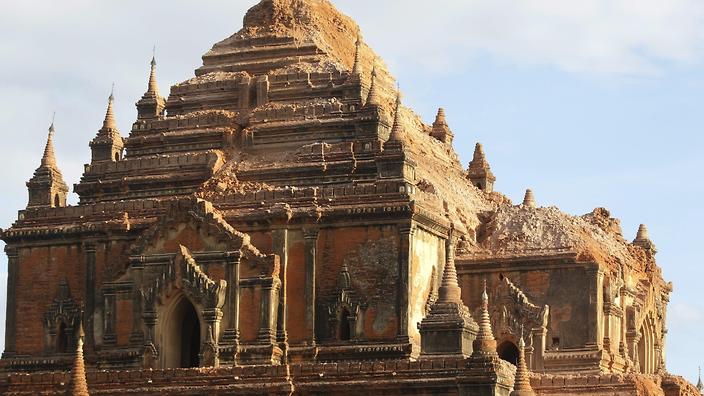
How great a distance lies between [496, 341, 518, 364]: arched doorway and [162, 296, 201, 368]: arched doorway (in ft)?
28.0

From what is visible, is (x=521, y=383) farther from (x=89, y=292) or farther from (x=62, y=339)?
(x=62, y=339)

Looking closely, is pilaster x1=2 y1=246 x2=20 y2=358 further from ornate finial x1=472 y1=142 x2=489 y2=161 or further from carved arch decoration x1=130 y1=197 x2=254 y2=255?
ornate finial x1=472 y1=142 x2=489 y2=161

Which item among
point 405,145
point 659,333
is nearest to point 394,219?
point 405,145

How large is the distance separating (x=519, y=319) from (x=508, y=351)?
122 cm

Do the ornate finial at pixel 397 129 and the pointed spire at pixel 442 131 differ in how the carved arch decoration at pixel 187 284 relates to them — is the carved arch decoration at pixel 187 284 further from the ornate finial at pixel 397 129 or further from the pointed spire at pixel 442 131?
the pointed spire at pixel 442 131

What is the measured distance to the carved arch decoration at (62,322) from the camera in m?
57.6

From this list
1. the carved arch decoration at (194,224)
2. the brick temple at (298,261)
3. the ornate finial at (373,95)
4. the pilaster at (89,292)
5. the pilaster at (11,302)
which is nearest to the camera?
the brick temple at (298,261)

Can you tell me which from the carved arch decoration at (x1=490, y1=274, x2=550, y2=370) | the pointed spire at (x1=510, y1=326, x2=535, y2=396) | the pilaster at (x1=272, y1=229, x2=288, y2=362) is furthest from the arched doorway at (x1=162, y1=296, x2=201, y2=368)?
the pointed spire at (x1=510, y1=326, x2=535, y2=396)

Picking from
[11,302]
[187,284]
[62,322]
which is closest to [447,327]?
[187,284]

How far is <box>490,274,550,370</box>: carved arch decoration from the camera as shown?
187ft

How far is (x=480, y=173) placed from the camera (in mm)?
67562

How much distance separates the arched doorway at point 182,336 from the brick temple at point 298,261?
5cm

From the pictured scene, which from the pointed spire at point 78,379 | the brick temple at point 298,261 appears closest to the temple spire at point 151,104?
the brick temple at point 298,261

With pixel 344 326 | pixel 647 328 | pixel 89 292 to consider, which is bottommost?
pixel 344 326
